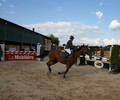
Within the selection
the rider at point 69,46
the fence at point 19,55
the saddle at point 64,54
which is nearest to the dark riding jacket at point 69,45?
the rider at point 69,46

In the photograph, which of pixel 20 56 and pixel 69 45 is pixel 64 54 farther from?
pixel 20 56

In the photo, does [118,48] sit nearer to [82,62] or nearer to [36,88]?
[82,62]

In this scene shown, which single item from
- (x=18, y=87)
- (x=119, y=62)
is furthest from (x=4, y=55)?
(x=18, y=87)

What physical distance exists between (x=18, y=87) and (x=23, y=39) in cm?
4356

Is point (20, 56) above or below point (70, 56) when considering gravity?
below

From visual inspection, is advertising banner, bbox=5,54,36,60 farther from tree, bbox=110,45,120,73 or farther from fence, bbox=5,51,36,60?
tree, bbox=110,45,120,73

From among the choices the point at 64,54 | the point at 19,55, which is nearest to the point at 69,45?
the point at 64,54

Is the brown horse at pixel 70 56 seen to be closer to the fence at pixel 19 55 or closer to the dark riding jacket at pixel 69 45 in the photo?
the dark riding jacket at pixel 69 45

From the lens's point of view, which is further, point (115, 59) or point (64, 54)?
point (115, 59)

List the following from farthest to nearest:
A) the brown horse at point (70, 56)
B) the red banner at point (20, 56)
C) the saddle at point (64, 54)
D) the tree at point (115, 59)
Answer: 1. the red banner at point (20, 56)
2. the tree at point (115, 59)
3. the saddle at point (64, 54)
4. the brown horse at point (70, 56)

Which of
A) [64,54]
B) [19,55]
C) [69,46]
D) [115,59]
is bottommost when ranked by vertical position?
[115,59]

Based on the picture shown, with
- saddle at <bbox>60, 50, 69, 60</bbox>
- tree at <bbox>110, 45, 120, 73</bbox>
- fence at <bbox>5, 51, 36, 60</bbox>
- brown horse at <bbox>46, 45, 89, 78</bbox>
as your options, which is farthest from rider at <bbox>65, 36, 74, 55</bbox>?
fence at <bbox>5, 51, 36, 60</bbox>

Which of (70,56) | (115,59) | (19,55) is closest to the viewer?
(70,56)

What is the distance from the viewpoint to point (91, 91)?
10398 millimetres
